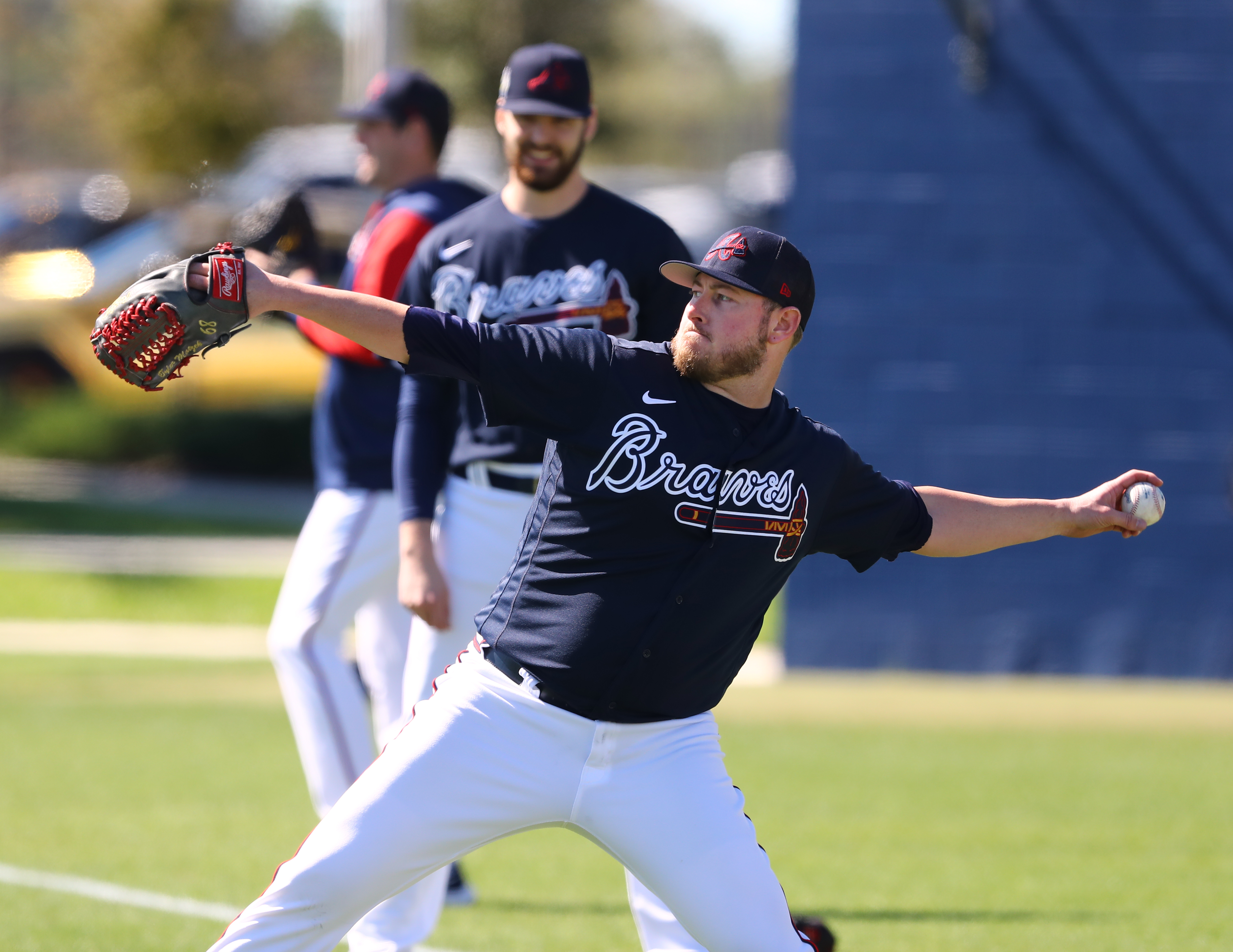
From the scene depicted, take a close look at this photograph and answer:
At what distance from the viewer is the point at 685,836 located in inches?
137

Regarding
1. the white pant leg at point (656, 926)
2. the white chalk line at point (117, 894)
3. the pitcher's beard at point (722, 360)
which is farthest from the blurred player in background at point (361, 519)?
the pitcher's beard at point (722, 360)

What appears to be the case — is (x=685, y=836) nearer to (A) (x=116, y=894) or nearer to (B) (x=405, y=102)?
(A) (x=116, y=894)

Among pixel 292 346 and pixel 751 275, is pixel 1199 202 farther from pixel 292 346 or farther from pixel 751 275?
pixel 292 346

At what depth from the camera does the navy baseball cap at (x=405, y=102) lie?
573 cm

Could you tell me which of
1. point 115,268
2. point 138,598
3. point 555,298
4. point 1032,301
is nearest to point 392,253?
point 555,298

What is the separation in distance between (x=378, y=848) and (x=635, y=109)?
36.4 meters

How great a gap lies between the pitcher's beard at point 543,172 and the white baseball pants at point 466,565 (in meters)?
0.90

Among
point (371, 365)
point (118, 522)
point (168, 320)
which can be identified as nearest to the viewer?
point (168, 320)

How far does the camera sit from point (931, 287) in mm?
10773

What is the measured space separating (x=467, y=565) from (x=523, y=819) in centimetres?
129

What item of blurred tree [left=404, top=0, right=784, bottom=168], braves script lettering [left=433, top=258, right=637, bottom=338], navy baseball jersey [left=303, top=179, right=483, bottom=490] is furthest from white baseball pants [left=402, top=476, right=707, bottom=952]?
blurred tree [left=404, top=0, right=784, bottom=168]

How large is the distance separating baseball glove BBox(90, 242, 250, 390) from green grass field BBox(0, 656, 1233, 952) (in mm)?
2351

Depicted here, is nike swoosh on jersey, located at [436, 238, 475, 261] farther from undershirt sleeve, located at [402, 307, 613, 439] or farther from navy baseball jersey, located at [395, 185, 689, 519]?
undershirt sleeve, located at [402, 307, 613, 439]

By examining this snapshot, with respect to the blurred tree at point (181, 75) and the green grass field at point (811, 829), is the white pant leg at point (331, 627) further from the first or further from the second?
the blurred tree at point (181, 75)
